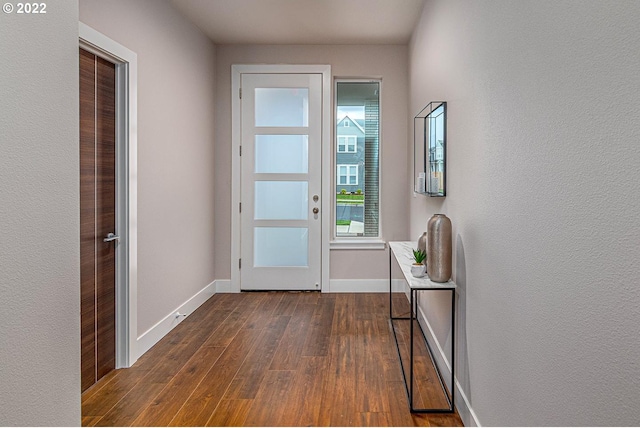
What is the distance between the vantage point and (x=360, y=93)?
5.45 m

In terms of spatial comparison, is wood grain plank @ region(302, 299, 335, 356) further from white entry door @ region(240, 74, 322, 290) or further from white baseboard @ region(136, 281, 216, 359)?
white baseboard @ region(136, 281, 216, 359)

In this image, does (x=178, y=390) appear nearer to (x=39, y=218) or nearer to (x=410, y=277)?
(x=410, y=277)

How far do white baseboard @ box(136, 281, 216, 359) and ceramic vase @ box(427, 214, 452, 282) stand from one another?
2.10 metres

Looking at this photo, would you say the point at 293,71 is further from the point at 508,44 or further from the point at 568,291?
the point at 568,291

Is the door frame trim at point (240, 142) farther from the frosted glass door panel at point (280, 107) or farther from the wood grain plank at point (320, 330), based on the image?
the wood grain plank at point (320, 330)

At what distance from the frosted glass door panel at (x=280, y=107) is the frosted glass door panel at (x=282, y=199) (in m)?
0.67

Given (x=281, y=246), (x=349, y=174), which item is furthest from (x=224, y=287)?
(x=349, y=174)

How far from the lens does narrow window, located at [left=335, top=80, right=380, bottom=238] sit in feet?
17.9

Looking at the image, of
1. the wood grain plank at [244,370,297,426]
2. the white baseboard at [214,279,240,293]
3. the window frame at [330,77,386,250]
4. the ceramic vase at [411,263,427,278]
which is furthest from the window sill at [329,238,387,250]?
the ceramic vase at [411,263,427,278]

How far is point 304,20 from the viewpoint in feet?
14.7

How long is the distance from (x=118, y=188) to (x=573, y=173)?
8.97 ft

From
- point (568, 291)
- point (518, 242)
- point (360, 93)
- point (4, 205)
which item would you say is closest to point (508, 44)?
point (518, 242)

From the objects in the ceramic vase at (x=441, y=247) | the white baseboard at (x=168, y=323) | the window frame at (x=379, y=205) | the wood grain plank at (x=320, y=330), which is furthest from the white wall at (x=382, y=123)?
the ceramic vase at (x=441, y=247)

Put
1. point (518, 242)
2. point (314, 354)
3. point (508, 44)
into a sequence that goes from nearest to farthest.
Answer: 1. point (518, 242)
2. point (508, 44)
3. point (314, 354)
